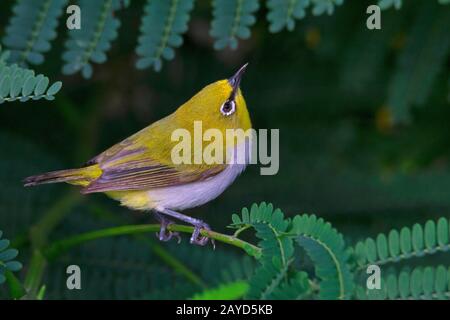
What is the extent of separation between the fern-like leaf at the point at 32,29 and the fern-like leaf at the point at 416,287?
1663 millimetres

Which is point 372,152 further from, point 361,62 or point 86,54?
point 86,54

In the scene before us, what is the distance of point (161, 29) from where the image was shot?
3242 mm

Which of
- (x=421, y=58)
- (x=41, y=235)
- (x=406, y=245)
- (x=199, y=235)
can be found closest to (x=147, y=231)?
(x=199, y=235)

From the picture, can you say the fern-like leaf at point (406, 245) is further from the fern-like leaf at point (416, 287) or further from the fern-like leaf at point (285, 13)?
the fern-like leaf at point (285, 13)

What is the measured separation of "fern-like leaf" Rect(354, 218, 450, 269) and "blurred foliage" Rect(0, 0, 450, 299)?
90cm

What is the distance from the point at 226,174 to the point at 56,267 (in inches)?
39.2

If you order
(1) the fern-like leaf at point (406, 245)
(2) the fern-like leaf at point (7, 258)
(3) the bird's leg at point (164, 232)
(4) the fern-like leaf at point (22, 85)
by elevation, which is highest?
(4) the fern-like leaf at point (22, 85)

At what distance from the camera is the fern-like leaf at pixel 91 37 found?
3.21m

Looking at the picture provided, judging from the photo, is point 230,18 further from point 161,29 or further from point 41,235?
point 41,235

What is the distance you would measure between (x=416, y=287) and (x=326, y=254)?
285mm

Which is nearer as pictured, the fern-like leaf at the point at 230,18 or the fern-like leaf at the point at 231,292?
the fern-like leaf at the point at 231,292

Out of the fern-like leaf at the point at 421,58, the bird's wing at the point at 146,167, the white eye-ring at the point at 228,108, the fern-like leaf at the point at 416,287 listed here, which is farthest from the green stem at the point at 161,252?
the fern-like leaf at the point at 421,58

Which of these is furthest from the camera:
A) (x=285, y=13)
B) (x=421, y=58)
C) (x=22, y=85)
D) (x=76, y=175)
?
(x=421, y=58)

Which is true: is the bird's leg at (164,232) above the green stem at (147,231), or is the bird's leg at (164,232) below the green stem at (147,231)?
above
